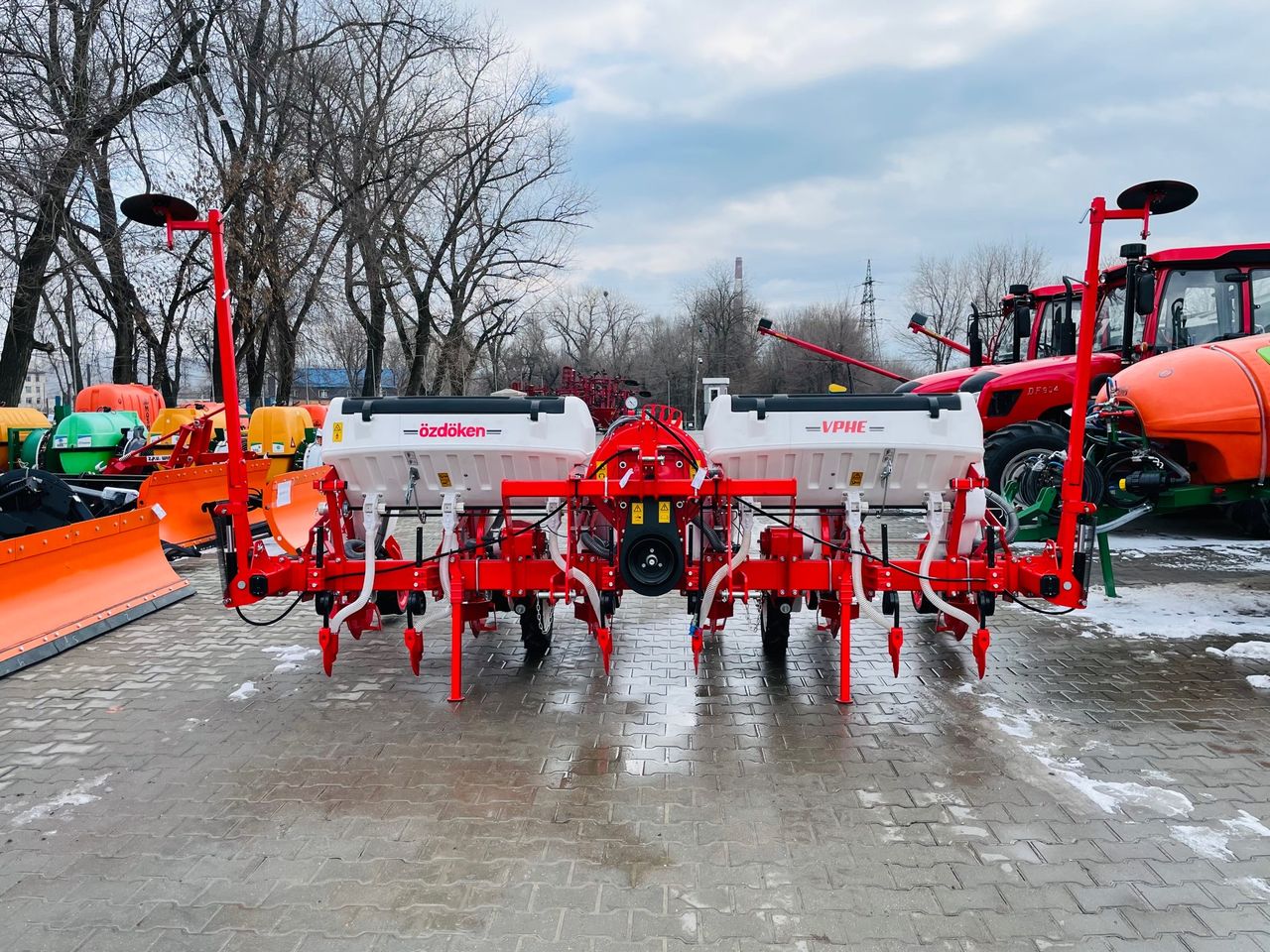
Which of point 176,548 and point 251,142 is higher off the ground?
point 251,142

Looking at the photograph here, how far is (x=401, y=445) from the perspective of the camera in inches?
175

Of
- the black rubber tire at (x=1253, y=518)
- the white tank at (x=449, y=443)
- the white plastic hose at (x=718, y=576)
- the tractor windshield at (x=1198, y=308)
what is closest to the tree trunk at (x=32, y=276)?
the white tank at (x=449, y=443)

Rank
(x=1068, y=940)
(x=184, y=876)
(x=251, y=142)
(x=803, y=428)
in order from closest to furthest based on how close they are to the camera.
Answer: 1. (x=1068, y=940)
2. (x=184, y=876)
3. (x=803, y=428)
4. (x=251, y=142)

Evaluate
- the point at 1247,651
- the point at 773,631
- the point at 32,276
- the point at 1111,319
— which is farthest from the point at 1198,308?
the point at 32,276

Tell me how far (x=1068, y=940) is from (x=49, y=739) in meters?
4.61

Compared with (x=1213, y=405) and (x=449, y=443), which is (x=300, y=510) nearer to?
(x=449, y=443)

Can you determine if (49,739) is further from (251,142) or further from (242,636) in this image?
(251,142)

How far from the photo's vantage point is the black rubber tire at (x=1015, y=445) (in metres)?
8.93

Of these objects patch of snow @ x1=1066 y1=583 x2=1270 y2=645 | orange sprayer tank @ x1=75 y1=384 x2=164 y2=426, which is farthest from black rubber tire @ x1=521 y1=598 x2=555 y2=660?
orange sprayer tank @ x1=75 y1=384 x2=164 y2=426

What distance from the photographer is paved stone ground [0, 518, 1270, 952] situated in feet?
8.98

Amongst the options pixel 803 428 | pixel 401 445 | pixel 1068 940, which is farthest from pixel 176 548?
pixel 1068 940

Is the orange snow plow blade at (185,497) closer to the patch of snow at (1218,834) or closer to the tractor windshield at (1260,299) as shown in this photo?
the patch of snow at (1218,834)

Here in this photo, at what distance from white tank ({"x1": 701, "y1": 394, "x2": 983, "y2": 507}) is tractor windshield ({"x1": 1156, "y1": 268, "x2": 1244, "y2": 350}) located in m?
6.30

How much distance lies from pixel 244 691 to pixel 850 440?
12.4 ft
